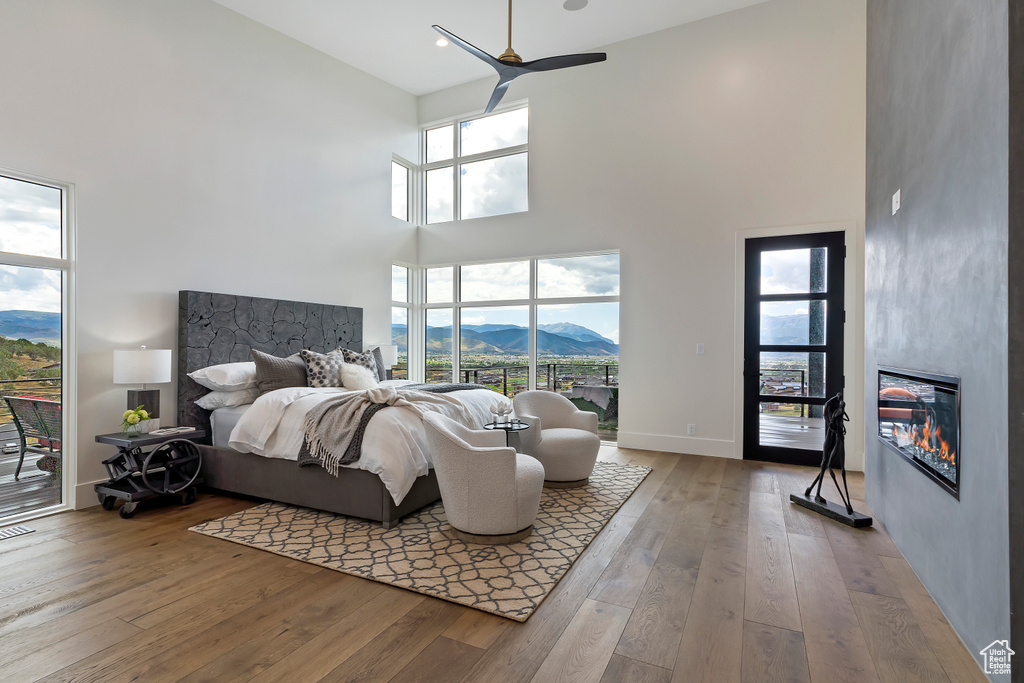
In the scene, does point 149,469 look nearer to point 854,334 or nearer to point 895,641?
point 895,641

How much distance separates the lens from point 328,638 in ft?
6.87

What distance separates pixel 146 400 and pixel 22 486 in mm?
918

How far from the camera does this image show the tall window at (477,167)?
22.1ft

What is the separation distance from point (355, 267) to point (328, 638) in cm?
490

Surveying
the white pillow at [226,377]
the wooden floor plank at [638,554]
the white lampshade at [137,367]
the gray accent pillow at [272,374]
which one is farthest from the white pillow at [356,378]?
the wooden floor plank at [638,554]

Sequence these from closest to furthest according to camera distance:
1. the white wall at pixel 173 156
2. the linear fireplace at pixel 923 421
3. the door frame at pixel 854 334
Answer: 1. the linear fireplace at pixel 923 421
2. the white wall at pixel 173 156
3. the door frame at pixel 854 334

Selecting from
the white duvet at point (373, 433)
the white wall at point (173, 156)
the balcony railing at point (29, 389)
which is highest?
the white wall at point (173, 156)

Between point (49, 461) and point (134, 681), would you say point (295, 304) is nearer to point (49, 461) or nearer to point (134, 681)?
point (49, 461)

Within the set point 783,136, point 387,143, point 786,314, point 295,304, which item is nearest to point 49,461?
point 295,304

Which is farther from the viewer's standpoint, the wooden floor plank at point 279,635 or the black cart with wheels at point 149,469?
the black cart with wheels at point 149,469

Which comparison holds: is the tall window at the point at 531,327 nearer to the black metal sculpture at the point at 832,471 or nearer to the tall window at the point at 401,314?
the tall window at the point at 401,314

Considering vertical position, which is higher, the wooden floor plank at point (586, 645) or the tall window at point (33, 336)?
the tall window at point (33, 336)

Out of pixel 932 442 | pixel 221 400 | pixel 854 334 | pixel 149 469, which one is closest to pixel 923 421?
pixel 932 442

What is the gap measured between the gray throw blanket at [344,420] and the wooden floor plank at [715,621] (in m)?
1.88
